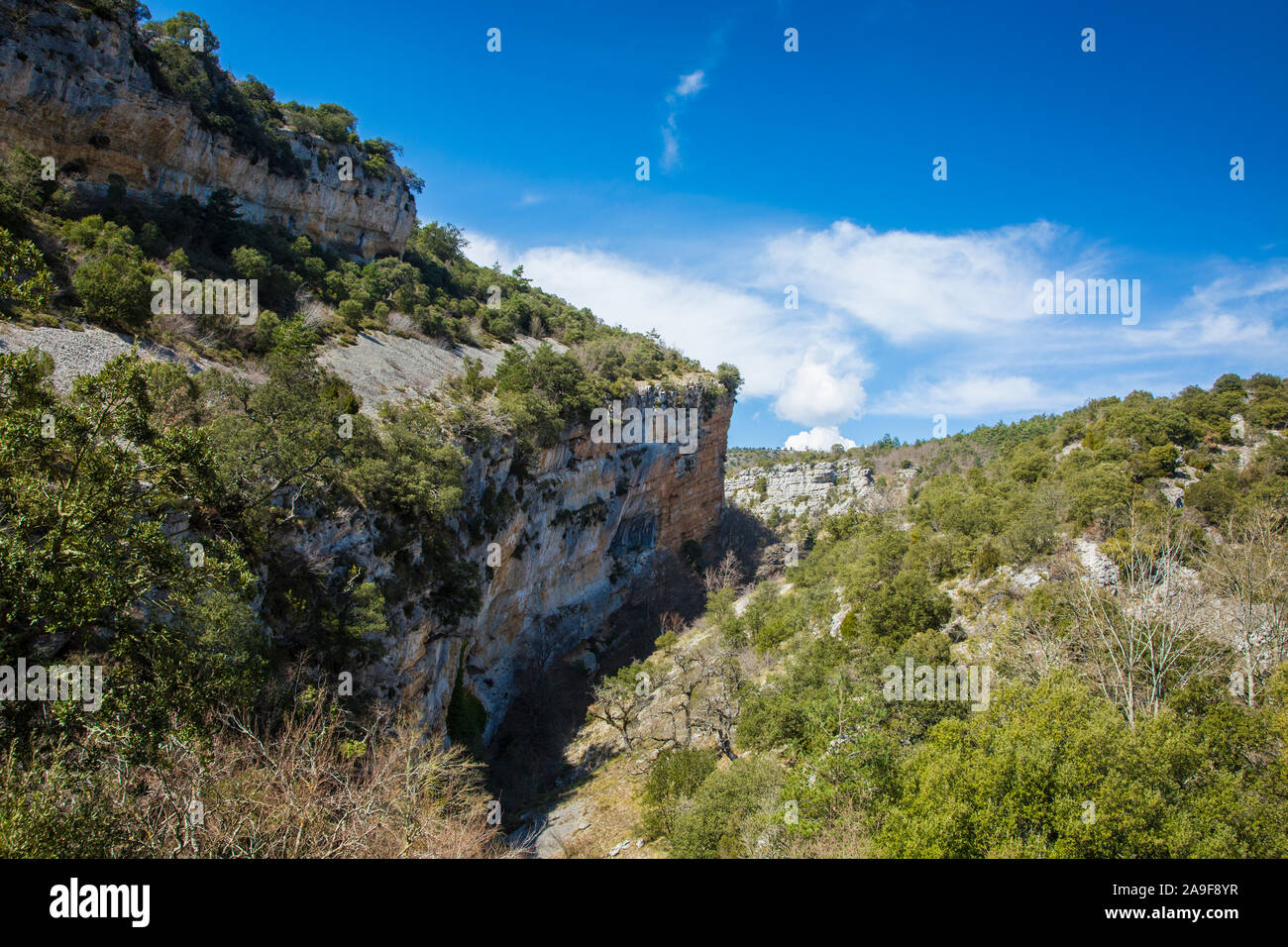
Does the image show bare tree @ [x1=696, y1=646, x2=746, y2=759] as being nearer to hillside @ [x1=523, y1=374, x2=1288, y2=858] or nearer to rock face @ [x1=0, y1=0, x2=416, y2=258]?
hillside @ [x1=523, y1=374, x2=1288, y2=858]

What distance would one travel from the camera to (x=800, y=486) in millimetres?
92625

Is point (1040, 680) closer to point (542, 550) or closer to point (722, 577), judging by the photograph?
point (542, 550)

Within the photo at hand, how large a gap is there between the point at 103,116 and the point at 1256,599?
4665 cm

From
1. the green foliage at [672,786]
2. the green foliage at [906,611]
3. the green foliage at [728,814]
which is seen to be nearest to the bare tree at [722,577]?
the green foliage at [906,611]

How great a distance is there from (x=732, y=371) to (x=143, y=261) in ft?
144

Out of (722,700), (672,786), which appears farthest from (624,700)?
(672,786)

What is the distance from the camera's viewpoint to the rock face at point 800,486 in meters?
84.2

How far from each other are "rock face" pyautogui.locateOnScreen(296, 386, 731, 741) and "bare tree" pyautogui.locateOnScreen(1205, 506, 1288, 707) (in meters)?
25.3

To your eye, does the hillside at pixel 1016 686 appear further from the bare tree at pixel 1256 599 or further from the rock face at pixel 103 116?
the rock face at pixel 103 116

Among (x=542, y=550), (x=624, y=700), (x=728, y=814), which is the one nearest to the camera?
(x=728, y=814)

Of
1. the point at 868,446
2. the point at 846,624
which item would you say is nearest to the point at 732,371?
the point at 846,624
